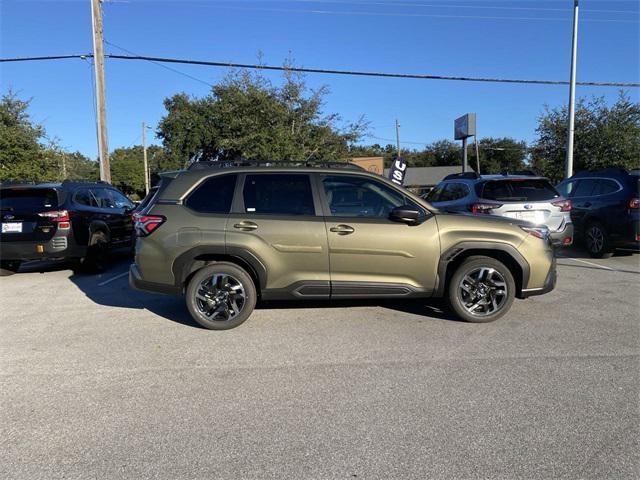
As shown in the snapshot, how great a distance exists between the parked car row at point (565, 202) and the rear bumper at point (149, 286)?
13.6ft

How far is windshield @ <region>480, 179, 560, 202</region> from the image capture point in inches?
316

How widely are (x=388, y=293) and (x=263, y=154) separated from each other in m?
13.0

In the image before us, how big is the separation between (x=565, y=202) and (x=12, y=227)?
9488mm

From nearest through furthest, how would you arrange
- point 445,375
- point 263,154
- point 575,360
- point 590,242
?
point 445,375, point 575,360, point 590,242, point 263,154

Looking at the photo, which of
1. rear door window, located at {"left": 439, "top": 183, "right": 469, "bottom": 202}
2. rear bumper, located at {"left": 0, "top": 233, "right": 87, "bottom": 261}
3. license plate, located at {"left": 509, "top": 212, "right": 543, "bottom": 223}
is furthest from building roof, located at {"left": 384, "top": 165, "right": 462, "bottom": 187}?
rear bumper, located at {"left": 0, "top": 233, "right": 87, "bottom": 261}

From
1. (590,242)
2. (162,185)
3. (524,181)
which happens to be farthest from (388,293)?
(590,242)

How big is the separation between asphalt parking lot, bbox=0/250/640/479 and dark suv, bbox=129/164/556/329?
0.41 m

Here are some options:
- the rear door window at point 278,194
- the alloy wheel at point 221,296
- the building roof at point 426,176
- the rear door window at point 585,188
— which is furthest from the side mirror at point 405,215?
the building roof at point 426,176

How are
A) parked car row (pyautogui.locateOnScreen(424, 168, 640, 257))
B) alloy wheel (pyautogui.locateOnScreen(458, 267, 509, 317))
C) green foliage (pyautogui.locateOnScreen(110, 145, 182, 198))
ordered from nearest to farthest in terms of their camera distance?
1. alloy wheel (pyautogui.locateOnScreen(458, 267, 509, 317))
2. parked car row (pyautogui.locateOnScreen(424, 168, 640, 257))
3. green foliage (pyautogui.locateOnScreen(110, 145, 182, 198))

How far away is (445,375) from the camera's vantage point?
12.6 feet

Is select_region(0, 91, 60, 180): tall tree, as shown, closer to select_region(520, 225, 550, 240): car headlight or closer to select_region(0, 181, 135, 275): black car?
select_region(0, 181, 135, 275): black car

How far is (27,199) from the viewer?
25.7ft

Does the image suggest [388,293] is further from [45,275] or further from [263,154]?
[263,154]

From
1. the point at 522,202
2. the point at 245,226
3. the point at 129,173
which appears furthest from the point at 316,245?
the point at 129,173
